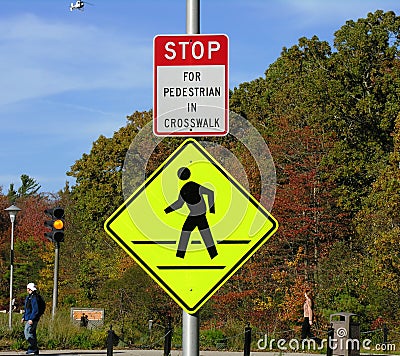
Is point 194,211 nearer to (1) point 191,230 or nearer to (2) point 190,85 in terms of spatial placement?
(1) point 191,230

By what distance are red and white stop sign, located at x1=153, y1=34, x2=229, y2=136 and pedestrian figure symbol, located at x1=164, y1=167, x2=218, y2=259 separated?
0.37 meters

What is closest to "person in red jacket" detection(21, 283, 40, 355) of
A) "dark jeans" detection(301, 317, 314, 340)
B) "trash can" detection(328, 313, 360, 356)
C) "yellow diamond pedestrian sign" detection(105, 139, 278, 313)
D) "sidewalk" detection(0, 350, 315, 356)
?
"sidewalk" detection(0, 350, 315, 356)

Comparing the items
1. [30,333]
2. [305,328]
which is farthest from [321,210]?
[30,333]

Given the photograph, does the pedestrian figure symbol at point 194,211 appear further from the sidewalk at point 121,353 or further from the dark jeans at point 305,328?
the dark jeans at point 305,328

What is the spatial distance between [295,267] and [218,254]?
110 feet

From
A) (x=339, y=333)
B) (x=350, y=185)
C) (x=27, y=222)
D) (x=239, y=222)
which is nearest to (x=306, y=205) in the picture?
(x=350, y=185)

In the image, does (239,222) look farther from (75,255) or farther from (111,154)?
(111,154)

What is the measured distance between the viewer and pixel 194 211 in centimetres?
575

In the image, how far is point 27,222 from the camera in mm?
76125

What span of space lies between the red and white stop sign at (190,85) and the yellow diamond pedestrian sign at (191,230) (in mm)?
349

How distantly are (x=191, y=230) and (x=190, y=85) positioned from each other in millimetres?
976

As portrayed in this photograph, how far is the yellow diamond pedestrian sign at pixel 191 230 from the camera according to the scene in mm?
5699

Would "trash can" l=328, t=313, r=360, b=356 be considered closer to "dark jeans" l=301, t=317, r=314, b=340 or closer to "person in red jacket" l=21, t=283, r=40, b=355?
"dark jeans" l=301, t=317, r=314, b=340

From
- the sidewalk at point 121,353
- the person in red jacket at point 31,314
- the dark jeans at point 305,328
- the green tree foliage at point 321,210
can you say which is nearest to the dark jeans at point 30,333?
the person in red jacket at point 31,314
